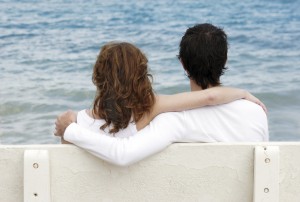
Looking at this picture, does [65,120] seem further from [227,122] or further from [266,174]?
[266,174]

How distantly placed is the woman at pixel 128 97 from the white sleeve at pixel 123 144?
94mm

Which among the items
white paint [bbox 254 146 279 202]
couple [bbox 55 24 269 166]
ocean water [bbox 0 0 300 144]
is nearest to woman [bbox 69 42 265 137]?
couple [bbox 55 24 269 166]

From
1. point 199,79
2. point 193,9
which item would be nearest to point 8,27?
point 193,9

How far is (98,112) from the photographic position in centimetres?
280

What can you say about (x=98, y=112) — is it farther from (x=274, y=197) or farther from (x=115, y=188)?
(x=274, y=197)

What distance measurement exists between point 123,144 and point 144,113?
168 millimetres

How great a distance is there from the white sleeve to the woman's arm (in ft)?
0.31

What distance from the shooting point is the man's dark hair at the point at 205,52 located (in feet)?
9.64

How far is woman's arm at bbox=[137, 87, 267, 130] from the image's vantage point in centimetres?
278

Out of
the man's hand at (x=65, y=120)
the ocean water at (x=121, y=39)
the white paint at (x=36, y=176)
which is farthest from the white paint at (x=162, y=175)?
the ocean water at (x=121, y=39)

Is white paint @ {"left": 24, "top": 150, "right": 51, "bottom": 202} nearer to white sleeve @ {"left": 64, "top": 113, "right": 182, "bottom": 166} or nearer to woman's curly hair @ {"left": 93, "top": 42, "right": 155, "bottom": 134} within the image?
white sleeve @ {"left": 64, "top": 113, "right": 182, "bottom": 166}

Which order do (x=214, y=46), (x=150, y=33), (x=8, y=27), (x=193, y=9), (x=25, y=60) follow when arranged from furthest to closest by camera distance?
(x=193, y=9) → (x=8, y=27) → (x=150, y=33) → (x=25, y=60) → (x=214, y=46)

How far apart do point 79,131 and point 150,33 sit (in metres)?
11.1

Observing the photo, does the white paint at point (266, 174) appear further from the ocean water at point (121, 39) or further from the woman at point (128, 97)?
the ocean water at point (121, 39)
